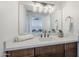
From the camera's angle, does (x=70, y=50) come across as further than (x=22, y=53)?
Yes

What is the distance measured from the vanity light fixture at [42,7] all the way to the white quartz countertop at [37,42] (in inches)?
13.8

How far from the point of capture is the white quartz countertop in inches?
56.9

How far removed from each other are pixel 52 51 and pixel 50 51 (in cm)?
3

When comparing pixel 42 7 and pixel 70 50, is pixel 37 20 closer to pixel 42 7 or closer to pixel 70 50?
pixel 42 7

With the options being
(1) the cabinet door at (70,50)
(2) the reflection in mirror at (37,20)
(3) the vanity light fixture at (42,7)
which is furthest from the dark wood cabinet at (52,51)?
(3) the vanity light fixture at (42,7)

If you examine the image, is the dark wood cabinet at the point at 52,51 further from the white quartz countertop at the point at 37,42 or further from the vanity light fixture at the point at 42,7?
the vanity light fixture at the point at 42,7

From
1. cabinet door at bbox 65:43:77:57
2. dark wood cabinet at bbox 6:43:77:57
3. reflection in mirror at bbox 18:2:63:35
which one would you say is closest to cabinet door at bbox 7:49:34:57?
dark wood cabinet at bbox 6:43:77:57

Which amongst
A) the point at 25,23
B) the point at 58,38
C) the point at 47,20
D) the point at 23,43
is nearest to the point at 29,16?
the point at 25,23

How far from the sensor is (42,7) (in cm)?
157

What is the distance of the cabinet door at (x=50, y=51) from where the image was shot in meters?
1.54

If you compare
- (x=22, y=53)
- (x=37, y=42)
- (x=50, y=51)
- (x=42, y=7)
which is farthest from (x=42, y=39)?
(x=42, y=7)

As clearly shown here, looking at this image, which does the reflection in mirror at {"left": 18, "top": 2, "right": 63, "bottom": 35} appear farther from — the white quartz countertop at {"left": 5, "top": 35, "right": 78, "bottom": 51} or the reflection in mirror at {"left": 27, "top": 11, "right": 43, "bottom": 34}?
the white quartz countertop at {"left": 5, "top": 35, "right": 78, "bottom": 51}

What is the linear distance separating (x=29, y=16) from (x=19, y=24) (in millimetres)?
157

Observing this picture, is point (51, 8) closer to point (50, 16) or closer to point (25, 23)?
point (50, 16)
